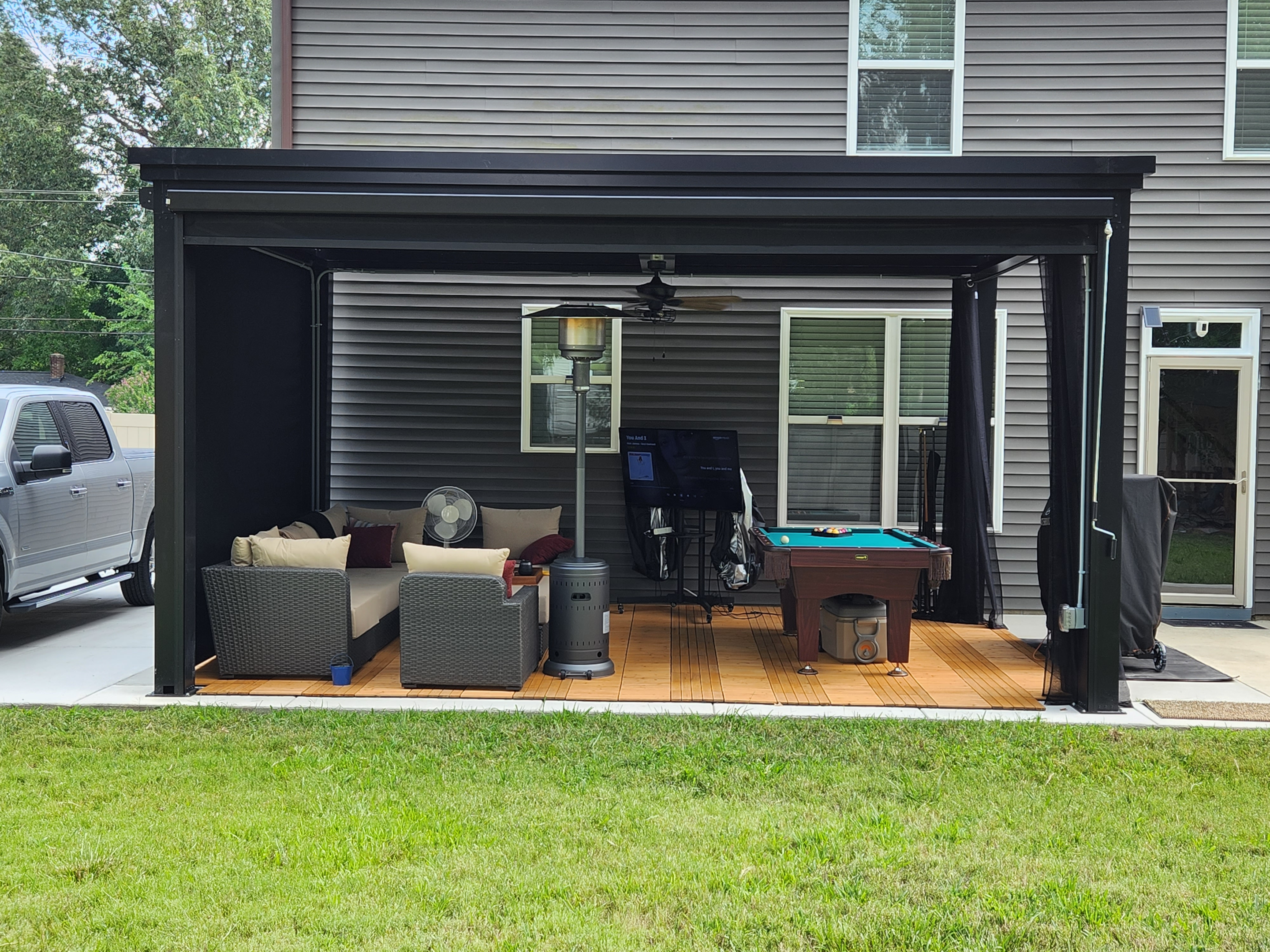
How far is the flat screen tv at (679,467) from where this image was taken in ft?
27.1

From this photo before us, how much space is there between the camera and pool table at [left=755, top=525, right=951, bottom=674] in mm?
6535

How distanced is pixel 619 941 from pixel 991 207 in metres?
4.14

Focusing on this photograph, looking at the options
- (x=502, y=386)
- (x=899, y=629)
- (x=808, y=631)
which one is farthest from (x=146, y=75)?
(x=899, y=629)

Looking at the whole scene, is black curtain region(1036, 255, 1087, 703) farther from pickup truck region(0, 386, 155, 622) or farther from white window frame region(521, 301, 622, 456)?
pickup truck region(0, 386, 155, 622)

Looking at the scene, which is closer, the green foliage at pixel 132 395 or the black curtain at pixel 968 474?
the black curtain at pixel 968 474

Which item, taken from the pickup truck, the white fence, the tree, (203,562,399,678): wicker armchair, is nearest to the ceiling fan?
(203,562,399,678): wicker armchair

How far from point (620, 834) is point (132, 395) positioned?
80.5 ft

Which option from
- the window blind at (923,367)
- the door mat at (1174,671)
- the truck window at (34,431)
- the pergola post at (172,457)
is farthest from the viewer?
the window blind at (923,367)

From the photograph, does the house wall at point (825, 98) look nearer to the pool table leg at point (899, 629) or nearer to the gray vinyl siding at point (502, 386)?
the gray vinyl siding at point (502, 386)

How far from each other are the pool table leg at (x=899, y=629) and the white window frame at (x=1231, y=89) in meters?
4.87

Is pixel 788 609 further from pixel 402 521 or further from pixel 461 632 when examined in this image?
pixel 402 521

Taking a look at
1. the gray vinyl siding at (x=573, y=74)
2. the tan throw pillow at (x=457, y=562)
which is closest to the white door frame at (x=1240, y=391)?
the gray vinyl siding at (x=573, y=74)

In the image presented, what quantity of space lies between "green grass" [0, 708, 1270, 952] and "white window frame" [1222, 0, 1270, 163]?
5346 mm

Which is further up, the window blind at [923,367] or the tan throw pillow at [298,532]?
the window blind at [923,367]
